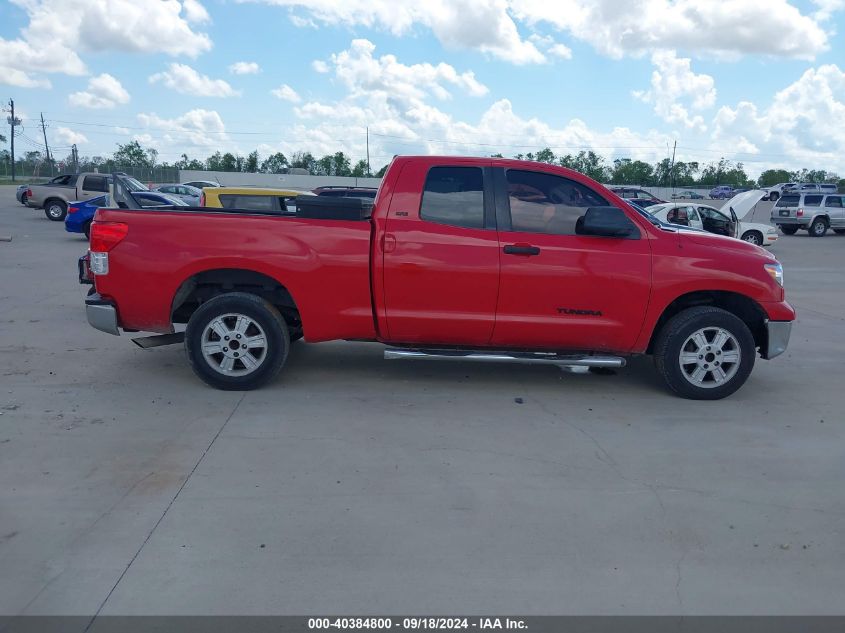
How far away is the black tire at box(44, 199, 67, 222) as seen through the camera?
99.0ft

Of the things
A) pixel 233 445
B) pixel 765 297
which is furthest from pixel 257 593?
pixel 765 297

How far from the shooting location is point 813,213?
31.8 meters

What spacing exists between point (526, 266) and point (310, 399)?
2.06 meters

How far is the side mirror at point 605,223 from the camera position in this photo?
6113 millimetres

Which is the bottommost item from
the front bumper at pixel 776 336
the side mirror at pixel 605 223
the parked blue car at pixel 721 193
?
the parked blue car at pixel 721 193

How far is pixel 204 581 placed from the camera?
3.56m

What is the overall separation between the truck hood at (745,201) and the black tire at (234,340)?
513 inches

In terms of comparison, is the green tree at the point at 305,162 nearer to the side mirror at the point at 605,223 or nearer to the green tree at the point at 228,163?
the green tree at the point at 228,163

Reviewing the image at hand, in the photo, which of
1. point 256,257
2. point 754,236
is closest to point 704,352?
point 256,257

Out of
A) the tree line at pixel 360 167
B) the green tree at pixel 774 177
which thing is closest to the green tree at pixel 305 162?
the tree line at pixel 360 167

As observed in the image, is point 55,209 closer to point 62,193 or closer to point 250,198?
point 62,193

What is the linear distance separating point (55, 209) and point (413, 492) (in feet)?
98.1
